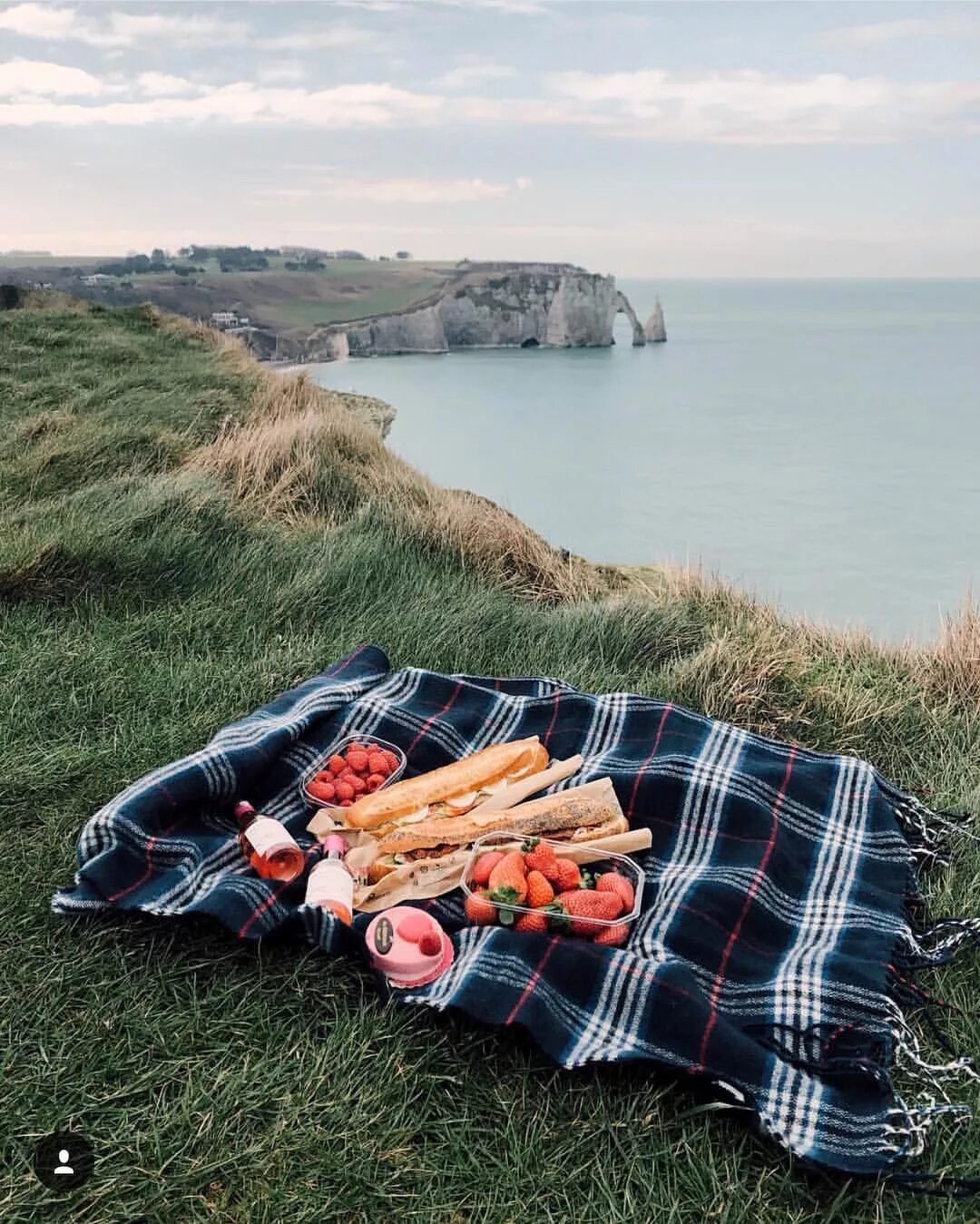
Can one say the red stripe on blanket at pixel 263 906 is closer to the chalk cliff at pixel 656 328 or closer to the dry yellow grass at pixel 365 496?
the dry yellow grass at pixel 365 496

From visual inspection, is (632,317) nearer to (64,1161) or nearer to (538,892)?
(538,892)

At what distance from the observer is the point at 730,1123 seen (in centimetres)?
173

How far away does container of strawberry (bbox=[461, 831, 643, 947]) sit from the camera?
204cm

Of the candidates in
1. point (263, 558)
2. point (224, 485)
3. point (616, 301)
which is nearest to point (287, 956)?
point (263, 558)

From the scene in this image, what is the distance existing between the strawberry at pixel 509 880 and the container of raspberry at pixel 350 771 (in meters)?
0.52

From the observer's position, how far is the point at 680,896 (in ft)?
7.13

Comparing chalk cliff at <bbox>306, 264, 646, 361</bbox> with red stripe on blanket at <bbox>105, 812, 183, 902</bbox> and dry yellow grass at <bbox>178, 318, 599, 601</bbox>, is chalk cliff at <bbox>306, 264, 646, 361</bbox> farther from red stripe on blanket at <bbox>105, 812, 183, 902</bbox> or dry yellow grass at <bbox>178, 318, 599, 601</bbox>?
red stripe on blanket at <bbox>105, 812, 183, 902</bbox>

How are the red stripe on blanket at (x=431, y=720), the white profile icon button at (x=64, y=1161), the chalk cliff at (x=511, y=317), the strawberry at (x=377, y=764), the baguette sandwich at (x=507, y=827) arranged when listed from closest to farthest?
the white profile icon button at (x=64, y=1161) < the baguette sandwich at (x=507, y=827) < the strawberry at (x=377, y=764) < the red stripe on blanket at (x=431, y=720) < the chalk cliff at (x=511, y=317)

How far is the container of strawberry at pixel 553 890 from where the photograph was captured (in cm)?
204

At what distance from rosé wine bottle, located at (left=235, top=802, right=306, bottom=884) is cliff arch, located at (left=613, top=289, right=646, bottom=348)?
30.3 metres

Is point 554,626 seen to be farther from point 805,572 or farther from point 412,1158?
point 805,572

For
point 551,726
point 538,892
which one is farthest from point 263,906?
point 551,726

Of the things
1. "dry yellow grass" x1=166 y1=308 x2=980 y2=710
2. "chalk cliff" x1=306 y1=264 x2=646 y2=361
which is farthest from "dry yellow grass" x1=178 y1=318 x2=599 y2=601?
"chalk cliff" x1=306 y1=264 x2=646 y2=361

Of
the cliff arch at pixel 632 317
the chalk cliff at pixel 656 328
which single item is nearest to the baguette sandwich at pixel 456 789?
the cliff arch at pixel 632 317
